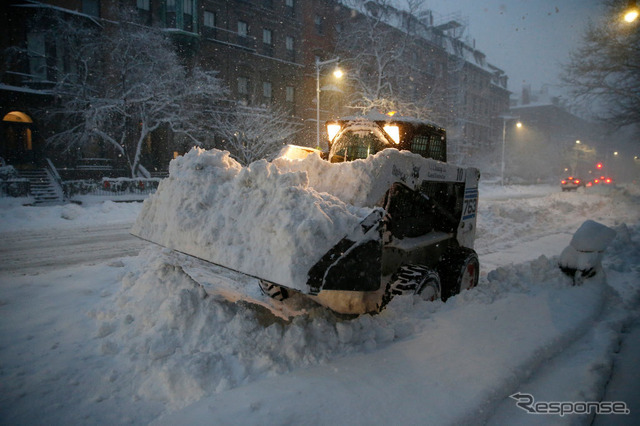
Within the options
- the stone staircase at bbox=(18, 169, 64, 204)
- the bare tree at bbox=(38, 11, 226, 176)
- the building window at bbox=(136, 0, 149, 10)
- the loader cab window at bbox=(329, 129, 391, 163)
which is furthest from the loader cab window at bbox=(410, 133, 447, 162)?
the building window at bbox=(136, 0, 149, 10)

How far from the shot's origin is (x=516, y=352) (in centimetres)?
343

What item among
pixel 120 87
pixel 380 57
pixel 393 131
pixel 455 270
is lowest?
pixel 455 270

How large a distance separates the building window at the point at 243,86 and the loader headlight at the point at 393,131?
27.3 m

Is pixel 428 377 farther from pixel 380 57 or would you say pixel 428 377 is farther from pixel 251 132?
pixel 380 57

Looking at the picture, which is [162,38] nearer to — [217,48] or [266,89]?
[217,48]

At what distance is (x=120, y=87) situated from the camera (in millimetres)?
21938

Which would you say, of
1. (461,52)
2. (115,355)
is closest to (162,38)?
(115,355)

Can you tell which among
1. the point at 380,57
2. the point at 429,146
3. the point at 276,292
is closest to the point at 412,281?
the point at 276,292

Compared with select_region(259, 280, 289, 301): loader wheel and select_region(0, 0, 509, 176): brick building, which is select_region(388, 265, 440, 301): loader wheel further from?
select_region(0, 0, 509, 176): brick building

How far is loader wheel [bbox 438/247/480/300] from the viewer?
494 cm

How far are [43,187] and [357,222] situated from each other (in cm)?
2288

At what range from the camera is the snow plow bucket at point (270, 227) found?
2.76m

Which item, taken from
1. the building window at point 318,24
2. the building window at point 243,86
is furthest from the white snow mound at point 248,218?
the building window at point 318,24

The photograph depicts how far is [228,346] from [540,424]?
2.50 metres
